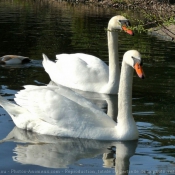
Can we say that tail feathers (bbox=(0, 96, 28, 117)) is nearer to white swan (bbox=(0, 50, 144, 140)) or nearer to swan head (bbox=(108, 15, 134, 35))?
white swan (bbox=(0, 50, 144, 140))

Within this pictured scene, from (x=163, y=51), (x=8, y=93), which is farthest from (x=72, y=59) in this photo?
(x=163, y=51)

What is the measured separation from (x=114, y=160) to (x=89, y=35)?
61.1ft

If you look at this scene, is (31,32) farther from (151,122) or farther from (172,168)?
(172,168)

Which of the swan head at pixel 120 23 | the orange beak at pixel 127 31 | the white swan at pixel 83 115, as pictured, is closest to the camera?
the white swan at pixel 83 115

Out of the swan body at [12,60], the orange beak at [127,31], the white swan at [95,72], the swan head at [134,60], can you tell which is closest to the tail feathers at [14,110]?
the swan head at [134,60]

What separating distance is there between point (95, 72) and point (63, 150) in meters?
5.00

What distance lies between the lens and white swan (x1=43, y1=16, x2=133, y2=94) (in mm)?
13312

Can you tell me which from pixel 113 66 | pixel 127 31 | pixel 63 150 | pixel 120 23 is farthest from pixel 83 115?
pixel 113 66

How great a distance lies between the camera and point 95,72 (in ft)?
44.7

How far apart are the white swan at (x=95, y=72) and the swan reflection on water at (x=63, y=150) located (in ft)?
13.2

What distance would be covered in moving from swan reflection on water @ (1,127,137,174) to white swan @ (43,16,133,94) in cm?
401

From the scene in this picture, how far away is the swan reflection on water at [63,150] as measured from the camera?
8.27 m

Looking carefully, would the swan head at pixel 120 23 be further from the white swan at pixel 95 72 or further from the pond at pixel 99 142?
the pond at pixel 99 142

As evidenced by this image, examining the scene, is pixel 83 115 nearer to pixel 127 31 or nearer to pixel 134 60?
pixel 134 60
